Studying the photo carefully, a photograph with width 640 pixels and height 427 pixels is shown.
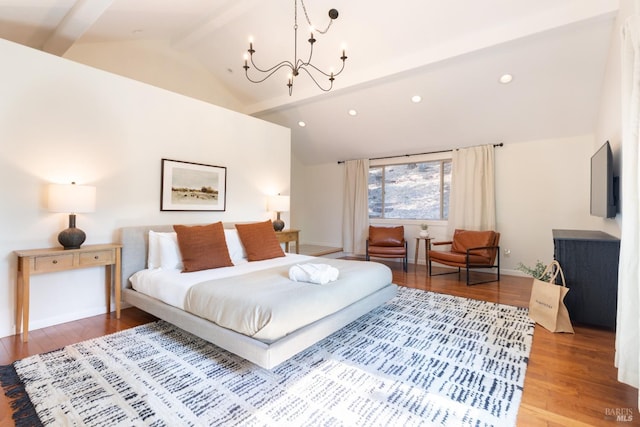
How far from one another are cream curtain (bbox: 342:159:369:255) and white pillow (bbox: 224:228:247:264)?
3.47 m

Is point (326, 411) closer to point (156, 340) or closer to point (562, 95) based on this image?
point (156, 340)

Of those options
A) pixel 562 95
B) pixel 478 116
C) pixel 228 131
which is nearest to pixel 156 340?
pixel 228 131

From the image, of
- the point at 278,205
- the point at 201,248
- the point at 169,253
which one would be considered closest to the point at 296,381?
the point at 201,248

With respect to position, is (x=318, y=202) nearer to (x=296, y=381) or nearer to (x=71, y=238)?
(x=71, y=238)

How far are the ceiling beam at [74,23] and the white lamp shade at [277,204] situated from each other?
9.84ft

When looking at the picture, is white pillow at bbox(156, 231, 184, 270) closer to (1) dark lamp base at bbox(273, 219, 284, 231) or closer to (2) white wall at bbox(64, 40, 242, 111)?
(1) dark lamp base at bbox(273, 219, 284, 231)

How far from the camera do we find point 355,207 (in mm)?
6848

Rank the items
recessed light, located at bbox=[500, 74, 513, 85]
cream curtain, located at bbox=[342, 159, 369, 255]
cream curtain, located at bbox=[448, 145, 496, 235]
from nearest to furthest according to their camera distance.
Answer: recessed light, located at bbox=[500, 74, 513, 85] < cream curtain, located at bbox=[448, 145, 496, 235] < cream curtain, located at bbox=[342, 159, 369, 255]

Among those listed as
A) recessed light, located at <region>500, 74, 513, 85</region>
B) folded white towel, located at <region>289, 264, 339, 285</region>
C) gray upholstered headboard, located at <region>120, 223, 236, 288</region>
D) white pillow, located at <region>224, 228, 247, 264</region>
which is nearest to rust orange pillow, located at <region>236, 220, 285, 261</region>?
white pillow, located at <region>224, 228, 247, 264</region>

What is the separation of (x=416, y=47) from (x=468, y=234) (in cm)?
300

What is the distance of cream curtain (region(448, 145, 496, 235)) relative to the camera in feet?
17.0

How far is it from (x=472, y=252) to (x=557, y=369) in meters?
2.68

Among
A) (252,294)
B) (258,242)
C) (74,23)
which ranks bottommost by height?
(252,294)

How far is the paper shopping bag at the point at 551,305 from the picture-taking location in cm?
278
